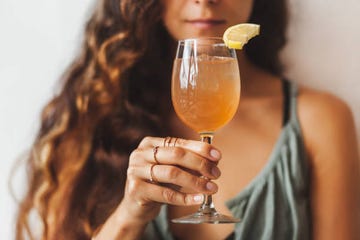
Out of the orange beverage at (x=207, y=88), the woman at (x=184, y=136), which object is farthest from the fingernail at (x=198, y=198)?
the woman at (x=184, y=136)

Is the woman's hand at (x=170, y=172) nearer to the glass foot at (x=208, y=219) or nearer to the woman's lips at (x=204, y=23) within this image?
the glass foot at (x=208, y=219)

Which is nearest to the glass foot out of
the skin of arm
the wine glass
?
the wine glass

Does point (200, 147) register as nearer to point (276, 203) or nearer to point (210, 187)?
point (210, 187)

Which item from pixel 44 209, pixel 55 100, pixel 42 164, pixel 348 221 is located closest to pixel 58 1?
pixel 55 100

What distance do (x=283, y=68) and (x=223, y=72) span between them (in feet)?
2.81

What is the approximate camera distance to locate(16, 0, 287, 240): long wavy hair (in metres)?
2.04

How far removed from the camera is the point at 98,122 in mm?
2068

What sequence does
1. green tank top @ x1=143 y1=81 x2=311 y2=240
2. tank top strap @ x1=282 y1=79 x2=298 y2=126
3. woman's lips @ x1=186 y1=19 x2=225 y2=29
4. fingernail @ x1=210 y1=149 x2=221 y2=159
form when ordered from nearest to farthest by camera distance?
fingernail @ x1=210 y1=149 x2=221 y2=159 < woman's lips @ x1=186 y1=19 x2=225 y2=29 < green tank top @ x1=143 y1=81 x2=311 y2=240 < tank top strap @ x1=282 y1=79 x2=298 y2=126

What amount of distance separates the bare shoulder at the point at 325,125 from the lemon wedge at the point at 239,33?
25.9 inches

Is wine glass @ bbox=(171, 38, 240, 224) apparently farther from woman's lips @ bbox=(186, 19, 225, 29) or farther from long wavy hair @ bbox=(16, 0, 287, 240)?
long wavy hair @ bbox=(16, 0, 287, 240)

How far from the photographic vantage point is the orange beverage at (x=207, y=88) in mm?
1372

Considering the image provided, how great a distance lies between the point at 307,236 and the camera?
1907mm

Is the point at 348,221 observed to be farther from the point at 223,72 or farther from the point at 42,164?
the point at 42,164

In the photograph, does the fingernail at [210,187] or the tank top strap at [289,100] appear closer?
the fingernail at [210,187]
